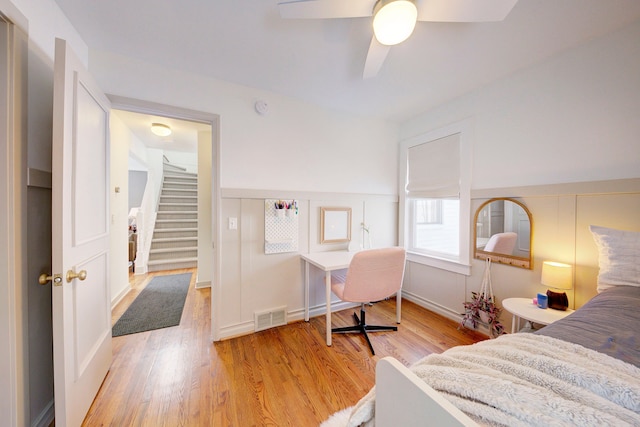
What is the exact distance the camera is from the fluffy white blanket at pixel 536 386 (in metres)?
0.47

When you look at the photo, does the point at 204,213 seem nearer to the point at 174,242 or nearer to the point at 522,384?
the point at 174,242

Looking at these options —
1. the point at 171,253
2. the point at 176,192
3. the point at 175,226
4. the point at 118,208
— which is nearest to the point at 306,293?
the point at 118,208

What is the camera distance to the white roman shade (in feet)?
8.02

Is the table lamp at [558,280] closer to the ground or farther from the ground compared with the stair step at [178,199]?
closer to the ground

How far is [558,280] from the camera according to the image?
63.1 inches

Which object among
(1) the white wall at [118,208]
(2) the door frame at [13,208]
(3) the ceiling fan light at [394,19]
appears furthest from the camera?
(1) the white wall at [118,208]

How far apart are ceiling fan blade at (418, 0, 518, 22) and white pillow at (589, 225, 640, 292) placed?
1.42m

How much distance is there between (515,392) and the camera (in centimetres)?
52

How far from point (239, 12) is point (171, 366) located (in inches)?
98.3

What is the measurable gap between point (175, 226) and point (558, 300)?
581 centimetres

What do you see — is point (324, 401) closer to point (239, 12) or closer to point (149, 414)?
point (149, 414)

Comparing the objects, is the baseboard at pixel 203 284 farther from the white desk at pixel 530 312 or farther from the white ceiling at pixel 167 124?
the white desk at pixel 530 312

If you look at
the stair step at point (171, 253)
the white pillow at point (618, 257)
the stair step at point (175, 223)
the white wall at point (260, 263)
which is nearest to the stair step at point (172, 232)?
the stair step at point (175, 223)

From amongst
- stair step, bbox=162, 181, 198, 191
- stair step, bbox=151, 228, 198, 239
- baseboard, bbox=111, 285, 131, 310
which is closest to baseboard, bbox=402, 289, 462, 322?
baseboard, bbox=111, 285, 131, 310
